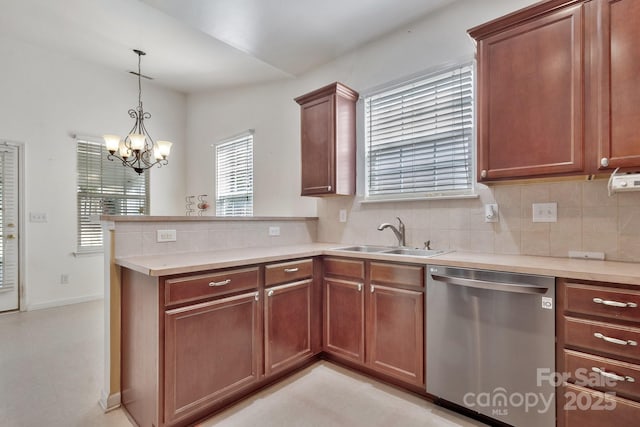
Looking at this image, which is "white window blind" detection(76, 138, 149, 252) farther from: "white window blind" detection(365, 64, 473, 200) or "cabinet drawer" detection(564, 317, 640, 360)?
"cabinet drawer" detection(564, 317, 640, 360)

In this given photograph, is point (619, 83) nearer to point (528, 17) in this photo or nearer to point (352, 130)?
point (528, 17)

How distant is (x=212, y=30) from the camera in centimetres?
299

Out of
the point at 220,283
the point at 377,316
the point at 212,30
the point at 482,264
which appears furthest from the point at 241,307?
the point at 212,30

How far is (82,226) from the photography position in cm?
430

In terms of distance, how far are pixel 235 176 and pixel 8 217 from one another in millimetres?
2788

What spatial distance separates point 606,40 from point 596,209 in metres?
0.94

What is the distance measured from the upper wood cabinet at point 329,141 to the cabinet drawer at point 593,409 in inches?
81.8

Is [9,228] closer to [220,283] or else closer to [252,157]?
[252,157]

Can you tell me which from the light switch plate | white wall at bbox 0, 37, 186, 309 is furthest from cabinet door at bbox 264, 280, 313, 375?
white wall at bbox 0, 37, 186, 309

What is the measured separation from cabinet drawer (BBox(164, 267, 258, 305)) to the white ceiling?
2.24 meters

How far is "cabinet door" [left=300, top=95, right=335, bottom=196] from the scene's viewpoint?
2873 millimetres

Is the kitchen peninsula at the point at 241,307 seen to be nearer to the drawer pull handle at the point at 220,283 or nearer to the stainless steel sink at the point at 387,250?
the drawer pull handle at the point at 220,283

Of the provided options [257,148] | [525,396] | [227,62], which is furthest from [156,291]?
[227,62]

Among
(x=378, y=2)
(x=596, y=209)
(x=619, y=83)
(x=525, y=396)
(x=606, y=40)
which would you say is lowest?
(x=525, y=396)
